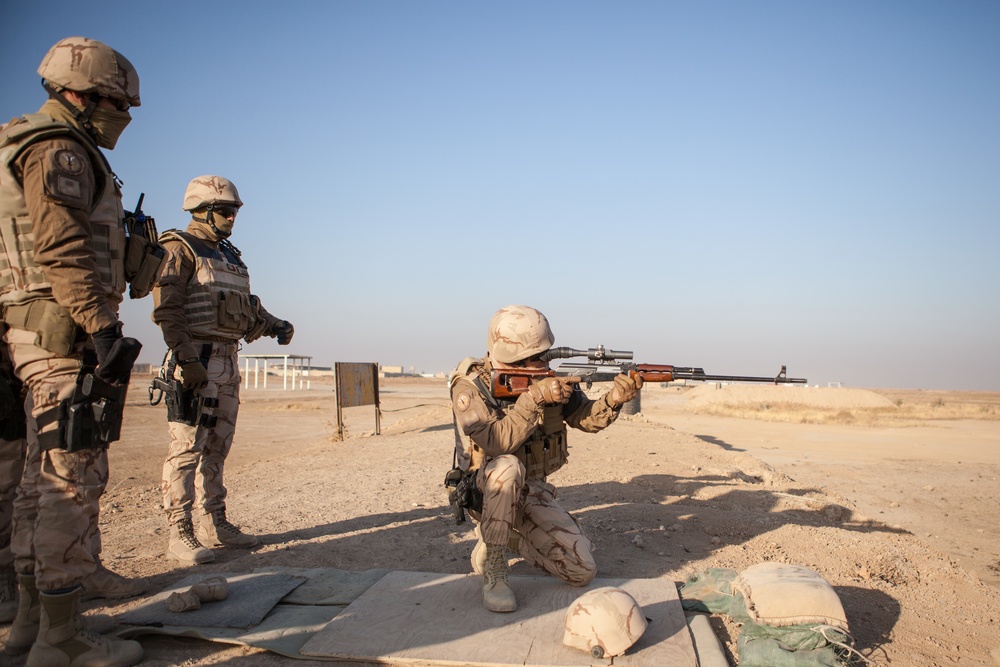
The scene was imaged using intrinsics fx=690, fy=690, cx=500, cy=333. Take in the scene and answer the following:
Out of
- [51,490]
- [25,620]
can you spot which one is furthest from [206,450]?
[51,490]

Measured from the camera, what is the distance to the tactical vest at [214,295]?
486 cm

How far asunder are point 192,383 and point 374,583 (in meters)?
1.73

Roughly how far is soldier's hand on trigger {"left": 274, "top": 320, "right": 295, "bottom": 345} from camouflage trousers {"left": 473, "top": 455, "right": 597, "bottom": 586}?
2.21 m

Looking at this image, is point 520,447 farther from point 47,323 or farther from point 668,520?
point 47,323

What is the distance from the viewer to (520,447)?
171 inches

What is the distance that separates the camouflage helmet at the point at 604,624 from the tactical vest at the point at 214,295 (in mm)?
3190

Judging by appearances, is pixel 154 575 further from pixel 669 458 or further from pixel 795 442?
pixel 795 442

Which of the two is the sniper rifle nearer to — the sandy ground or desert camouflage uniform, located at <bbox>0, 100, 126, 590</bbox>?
the sandy ground

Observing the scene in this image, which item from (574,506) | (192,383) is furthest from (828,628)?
(192,383)

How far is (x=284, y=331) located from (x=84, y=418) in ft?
7.96

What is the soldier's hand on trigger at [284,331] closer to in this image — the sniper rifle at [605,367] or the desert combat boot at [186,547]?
the desert combat boot at [186,547]

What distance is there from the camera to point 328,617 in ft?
12.2

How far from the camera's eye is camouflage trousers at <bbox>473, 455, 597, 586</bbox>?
3.92 m

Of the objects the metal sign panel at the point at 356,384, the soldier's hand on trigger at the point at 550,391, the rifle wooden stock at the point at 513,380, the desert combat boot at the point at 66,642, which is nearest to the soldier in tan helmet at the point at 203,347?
the desert combat boot at the point at 66,642
